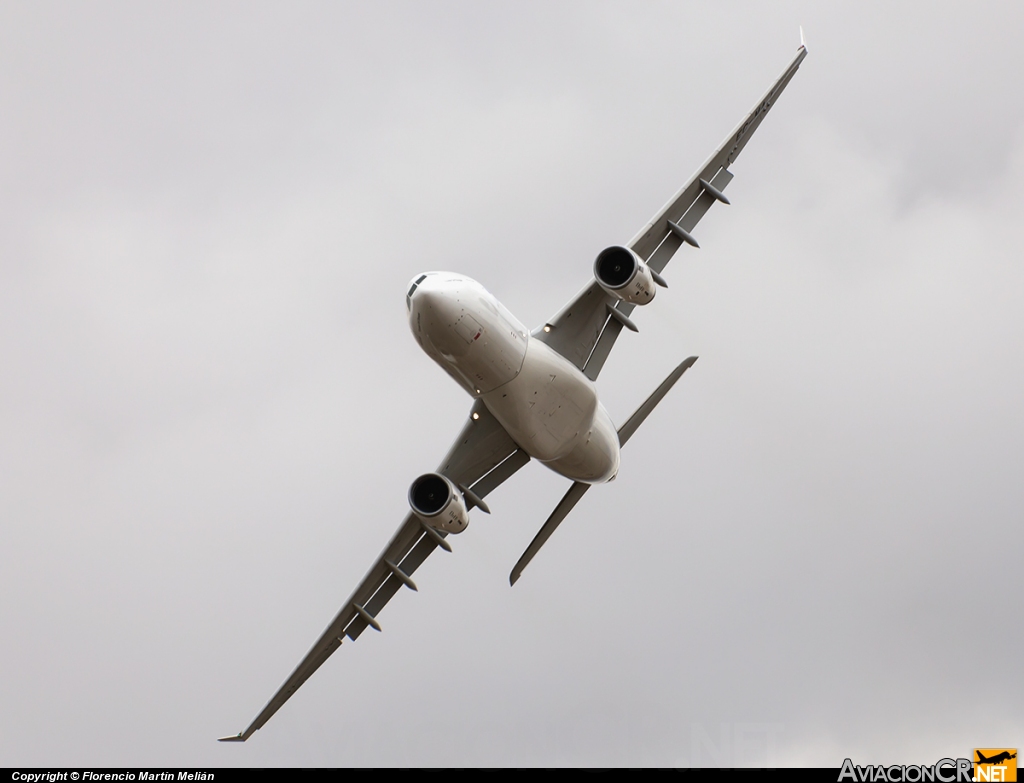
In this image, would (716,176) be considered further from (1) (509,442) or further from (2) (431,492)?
(2) (431,492)

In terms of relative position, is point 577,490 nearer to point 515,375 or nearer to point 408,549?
point 408,549

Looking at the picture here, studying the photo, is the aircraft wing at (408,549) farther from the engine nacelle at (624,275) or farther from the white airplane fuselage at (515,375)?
the engine nacelle at (624,275)

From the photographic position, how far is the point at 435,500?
104 ft

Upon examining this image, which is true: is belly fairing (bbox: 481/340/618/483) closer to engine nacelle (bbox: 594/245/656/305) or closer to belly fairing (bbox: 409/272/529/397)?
belly fairing (bbox: 409/272/529/397)

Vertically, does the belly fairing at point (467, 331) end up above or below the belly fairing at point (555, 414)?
below

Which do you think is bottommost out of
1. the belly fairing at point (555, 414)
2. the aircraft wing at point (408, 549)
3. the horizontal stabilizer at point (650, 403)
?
the aircraft wing at point (408, 549)

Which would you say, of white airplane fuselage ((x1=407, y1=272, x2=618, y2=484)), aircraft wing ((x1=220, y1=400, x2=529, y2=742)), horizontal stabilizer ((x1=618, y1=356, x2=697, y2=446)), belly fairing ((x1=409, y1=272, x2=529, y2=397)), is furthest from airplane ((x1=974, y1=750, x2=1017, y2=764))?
belly fairing ((x1=409, y1=272, x2=529, y2=397))

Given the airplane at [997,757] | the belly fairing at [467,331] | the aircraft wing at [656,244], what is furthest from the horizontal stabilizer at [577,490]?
the airplane at [997,757]

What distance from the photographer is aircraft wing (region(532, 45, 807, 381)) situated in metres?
31.1

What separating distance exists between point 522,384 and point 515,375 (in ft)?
1.35

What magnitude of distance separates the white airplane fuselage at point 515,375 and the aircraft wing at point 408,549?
2035mm

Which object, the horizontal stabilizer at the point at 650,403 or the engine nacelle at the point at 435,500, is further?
the horizontal stabilizer at the point at 650,403

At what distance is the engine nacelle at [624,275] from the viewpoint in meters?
29.4

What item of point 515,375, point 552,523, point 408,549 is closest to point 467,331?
point 515,375
